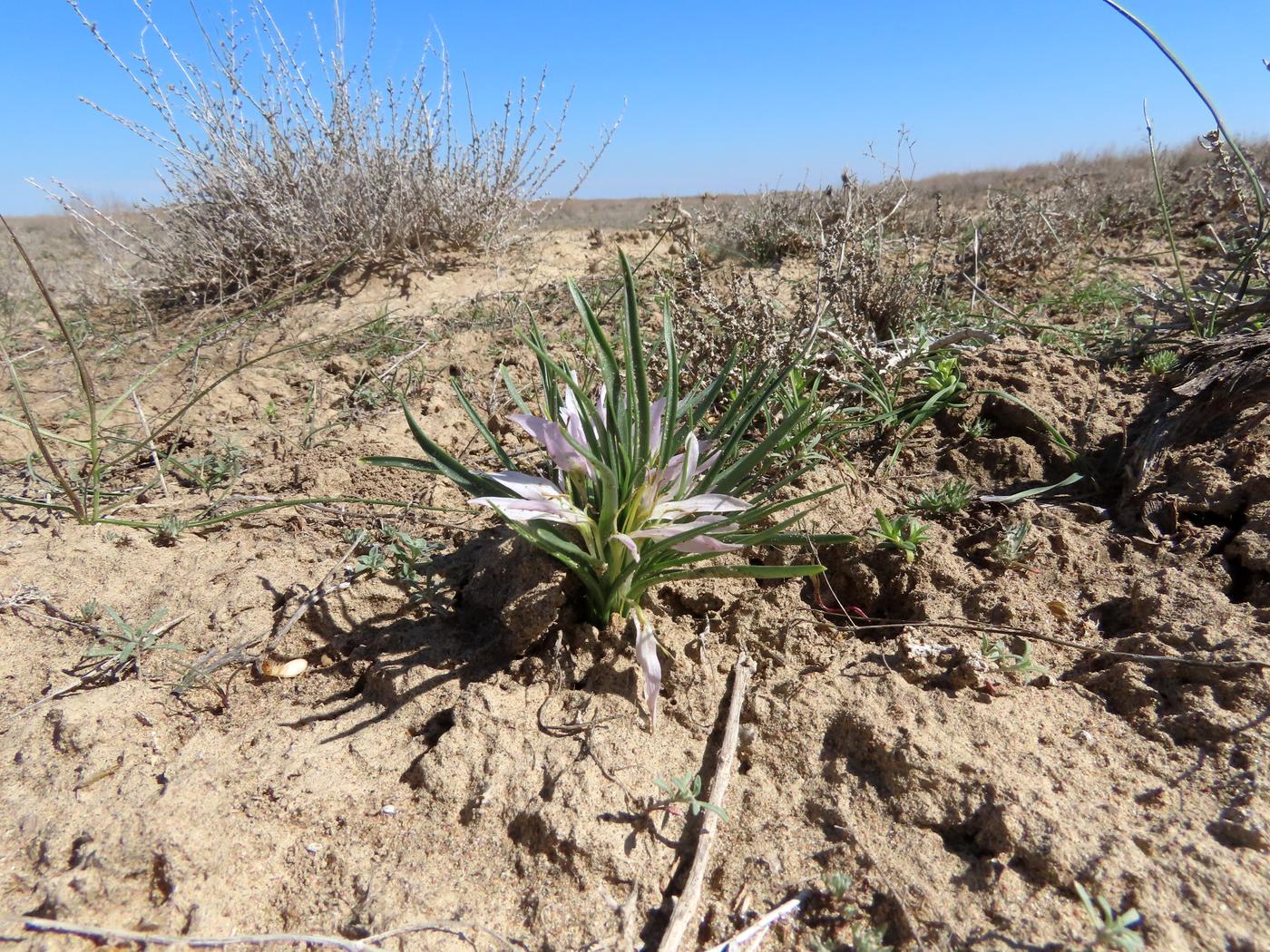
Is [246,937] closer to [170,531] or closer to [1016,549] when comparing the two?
[170,531]

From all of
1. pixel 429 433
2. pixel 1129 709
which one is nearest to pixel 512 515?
pixel 1129 709

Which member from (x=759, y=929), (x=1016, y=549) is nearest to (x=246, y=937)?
(x=759, y=929)

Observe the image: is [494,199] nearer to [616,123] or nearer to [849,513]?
[616,123]

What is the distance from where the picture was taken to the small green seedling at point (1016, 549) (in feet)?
5.63

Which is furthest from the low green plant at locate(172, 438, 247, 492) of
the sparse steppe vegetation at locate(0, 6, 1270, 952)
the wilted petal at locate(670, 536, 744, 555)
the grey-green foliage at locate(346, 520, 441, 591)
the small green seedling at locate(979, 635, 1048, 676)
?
the small green seedling at locate(979, 635, 1048, 676)

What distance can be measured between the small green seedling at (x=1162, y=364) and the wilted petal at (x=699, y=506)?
1598 mm

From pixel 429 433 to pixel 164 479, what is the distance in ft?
2.89

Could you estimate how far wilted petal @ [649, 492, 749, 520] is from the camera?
1.44m

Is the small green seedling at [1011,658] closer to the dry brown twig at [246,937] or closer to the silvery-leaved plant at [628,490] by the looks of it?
the silvery-leaved plant at [628,490]

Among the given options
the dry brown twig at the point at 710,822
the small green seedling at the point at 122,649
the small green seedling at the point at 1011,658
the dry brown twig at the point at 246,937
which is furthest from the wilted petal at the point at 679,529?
the small green seedling at the point at 122,649

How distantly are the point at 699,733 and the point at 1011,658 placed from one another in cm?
65

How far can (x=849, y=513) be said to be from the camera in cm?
192

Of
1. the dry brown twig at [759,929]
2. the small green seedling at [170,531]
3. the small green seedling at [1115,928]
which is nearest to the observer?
the small green seedling at [1115,928]

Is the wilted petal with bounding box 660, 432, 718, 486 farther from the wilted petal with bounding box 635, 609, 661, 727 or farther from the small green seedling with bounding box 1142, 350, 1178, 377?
the small green seedling with bounding box 1142, 350, 1178, 377
